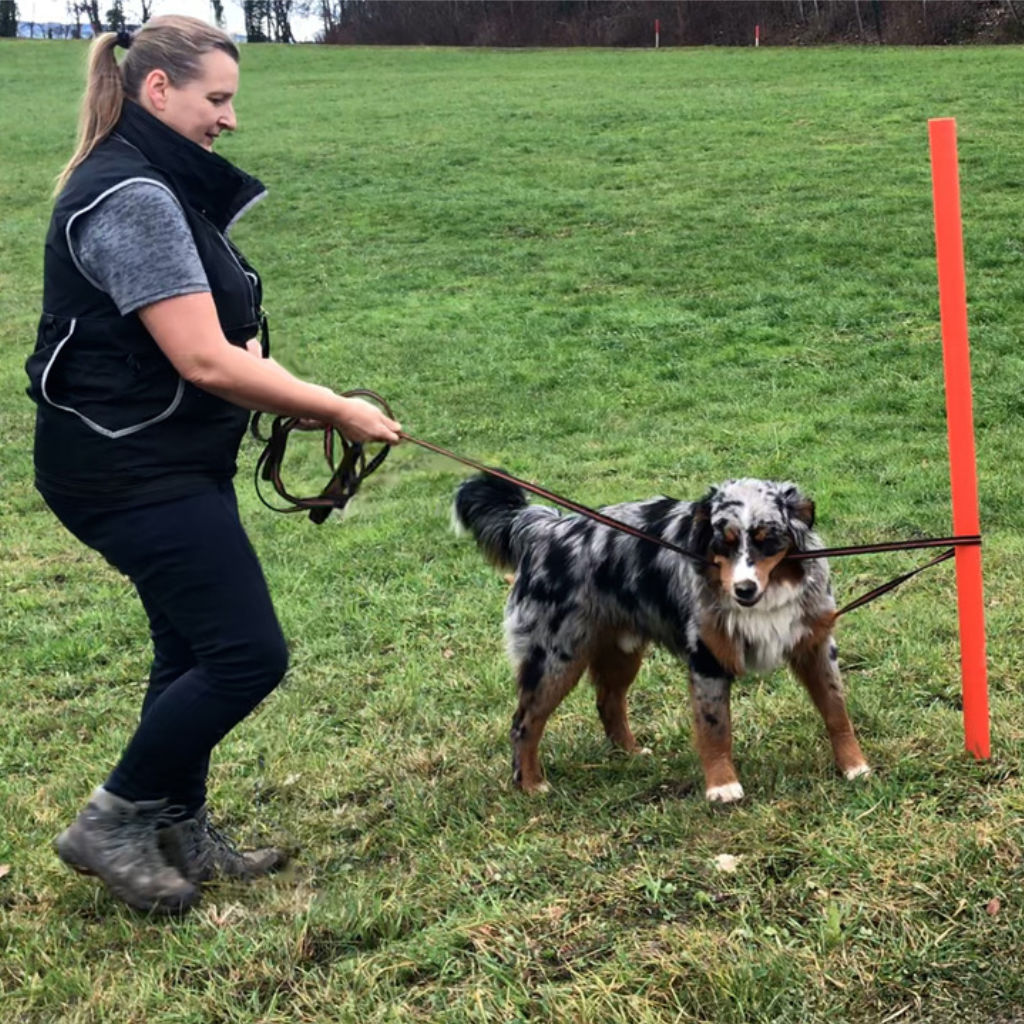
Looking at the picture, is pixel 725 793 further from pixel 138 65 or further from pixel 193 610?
pixel 138 65

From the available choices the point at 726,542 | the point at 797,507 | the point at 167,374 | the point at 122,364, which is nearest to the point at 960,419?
the point at 797,507

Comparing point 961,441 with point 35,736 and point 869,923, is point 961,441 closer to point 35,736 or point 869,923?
point 869,923

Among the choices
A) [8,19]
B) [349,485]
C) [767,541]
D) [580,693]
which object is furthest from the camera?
[8,19]

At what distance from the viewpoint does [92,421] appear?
308cm

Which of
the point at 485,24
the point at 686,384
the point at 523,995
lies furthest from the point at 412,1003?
the point at 485,24

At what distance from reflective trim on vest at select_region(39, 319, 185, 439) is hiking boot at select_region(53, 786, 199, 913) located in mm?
1123

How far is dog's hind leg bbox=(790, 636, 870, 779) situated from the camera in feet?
12.5

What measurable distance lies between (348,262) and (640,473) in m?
9.74

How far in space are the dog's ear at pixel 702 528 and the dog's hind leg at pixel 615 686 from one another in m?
0.62

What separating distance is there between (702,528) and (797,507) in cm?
30

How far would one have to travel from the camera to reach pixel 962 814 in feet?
11.1

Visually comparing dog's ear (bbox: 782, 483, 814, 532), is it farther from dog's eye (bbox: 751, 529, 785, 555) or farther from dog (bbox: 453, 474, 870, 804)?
dog's eye (bbox: 751, 529, 785, 555)

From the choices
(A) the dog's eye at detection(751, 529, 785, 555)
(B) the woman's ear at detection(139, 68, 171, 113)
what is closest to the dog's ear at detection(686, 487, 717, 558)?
(A) the dog's eye at detection(751, 529, 785, 555)

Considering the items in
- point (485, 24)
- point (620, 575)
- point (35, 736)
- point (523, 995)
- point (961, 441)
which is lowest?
Result: point (35, 736)
